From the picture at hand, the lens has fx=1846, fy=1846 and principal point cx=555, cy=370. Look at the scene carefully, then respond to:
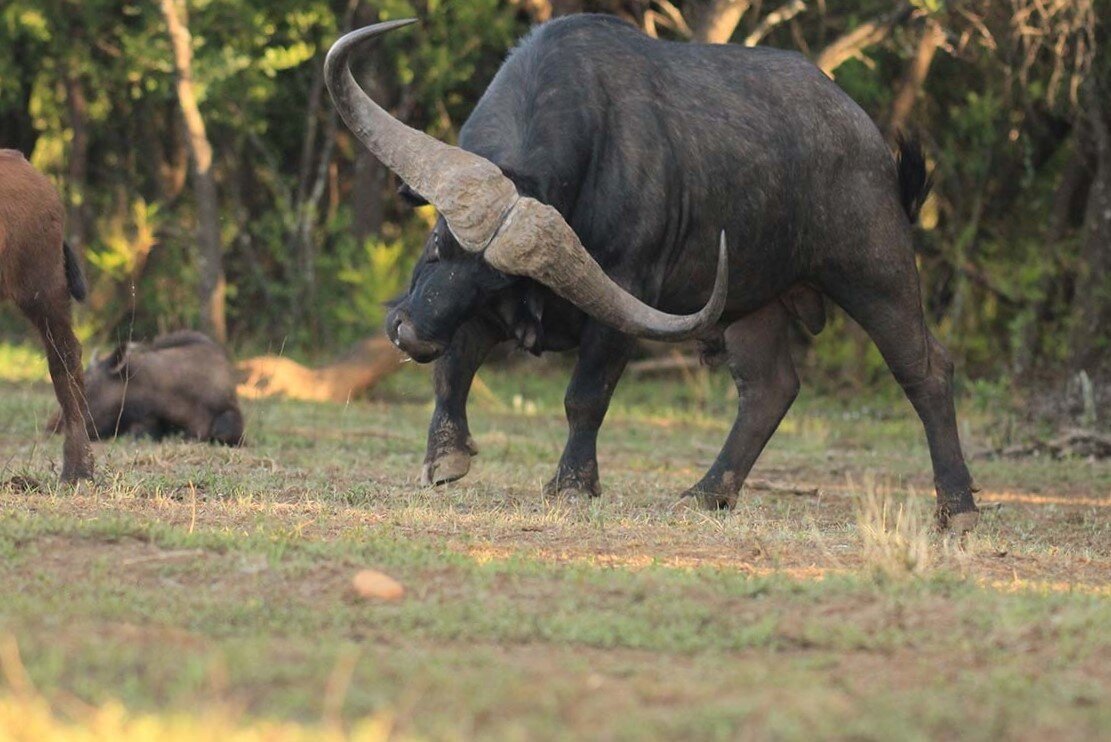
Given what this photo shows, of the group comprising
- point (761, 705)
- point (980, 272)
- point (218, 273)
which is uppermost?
point (761, 705)

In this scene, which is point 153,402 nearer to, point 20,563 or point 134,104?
point 20,563

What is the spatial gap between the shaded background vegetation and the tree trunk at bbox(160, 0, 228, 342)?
3 cm

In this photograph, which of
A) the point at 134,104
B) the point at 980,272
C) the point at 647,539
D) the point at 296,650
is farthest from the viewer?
the point at 134,104

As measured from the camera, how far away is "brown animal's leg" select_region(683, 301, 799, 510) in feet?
31.5

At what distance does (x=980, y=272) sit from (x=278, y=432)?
823 cm

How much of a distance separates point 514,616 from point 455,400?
3.42m

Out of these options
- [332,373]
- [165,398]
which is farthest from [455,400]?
[332,373]

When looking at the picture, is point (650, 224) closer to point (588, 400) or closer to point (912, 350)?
point (588, 400)

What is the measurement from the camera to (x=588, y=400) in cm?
888

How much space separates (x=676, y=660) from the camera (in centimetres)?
522

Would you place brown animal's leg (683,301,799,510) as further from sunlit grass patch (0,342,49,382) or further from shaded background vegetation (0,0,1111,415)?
sunlit grass patch (0,342,49,382)

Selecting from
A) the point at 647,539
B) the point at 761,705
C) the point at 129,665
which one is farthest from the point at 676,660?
the point at 647,539

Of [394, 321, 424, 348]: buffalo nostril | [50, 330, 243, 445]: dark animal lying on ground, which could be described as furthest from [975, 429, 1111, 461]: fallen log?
[394, 321, 424, 348]: buffalo nostril

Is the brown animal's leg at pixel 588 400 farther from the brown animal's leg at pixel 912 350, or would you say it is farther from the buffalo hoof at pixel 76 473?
the buffalo hoof at pixel 76 473
